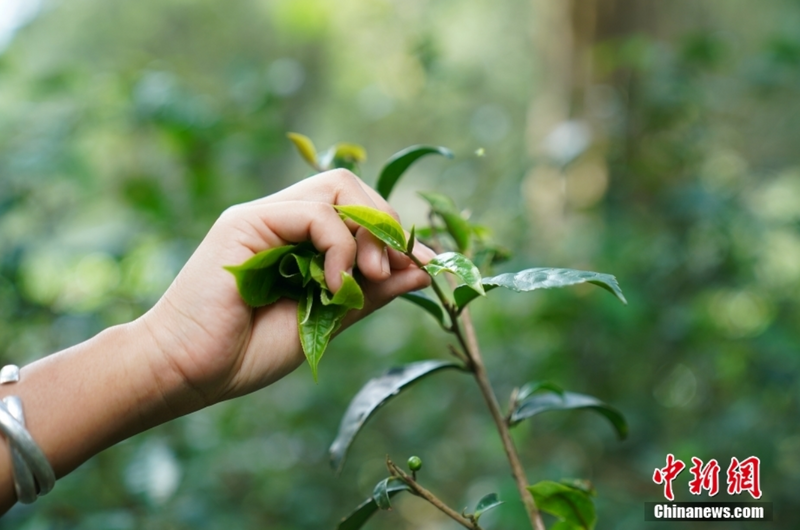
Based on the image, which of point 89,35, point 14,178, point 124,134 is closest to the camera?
point 14,178

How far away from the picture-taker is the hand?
648 mm

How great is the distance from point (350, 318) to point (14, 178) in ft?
4.63

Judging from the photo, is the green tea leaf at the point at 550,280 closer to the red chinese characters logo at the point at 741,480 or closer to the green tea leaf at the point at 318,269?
the green tea leaf at the point at 318,269

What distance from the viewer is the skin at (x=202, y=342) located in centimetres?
66

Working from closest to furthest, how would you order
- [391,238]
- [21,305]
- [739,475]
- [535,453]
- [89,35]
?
1. [391,238]
2. [739,475]
3. [21,305]
4. [535,453]
5. [89,35]

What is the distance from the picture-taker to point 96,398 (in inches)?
26.8

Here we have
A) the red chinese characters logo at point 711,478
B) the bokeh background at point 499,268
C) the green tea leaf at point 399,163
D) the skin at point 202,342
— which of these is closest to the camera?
the skin at point 202,342

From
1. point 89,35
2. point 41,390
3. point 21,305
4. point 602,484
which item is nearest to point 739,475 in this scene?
point 602,484

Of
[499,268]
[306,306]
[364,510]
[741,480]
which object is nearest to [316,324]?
[306,306]

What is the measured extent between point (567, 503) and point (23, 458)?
22.0 inches

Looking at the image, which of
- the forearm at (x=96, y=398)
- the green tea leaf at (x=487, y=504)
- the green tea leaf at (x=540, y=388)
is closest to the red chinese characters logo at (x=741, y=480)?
the green tea leaf at (x=540, y=388)

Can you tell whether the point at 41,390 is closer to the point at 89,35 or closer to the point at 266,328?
the point at 266,328

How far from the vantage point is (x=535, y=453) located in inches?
84.0

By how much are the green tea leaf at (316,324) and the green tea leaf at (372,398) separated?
0.50 ft
